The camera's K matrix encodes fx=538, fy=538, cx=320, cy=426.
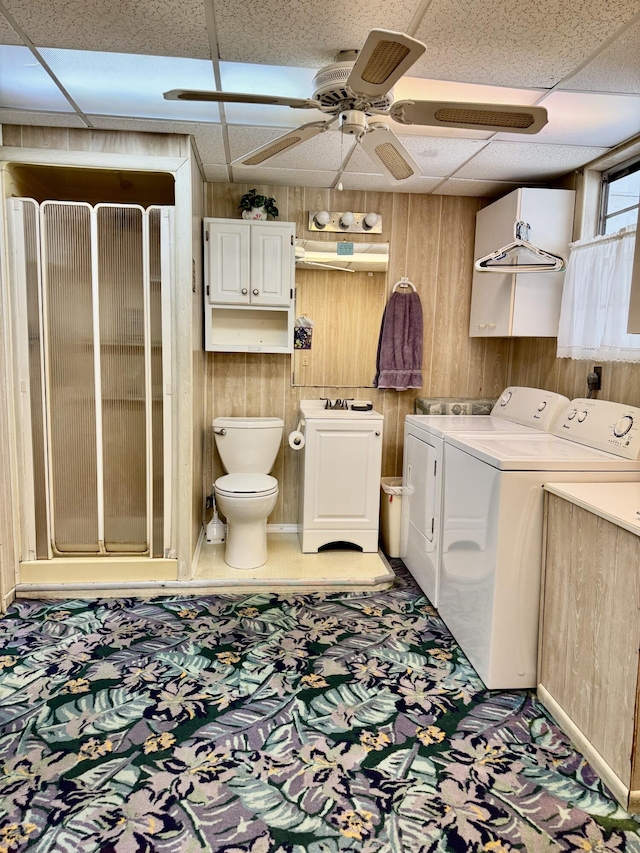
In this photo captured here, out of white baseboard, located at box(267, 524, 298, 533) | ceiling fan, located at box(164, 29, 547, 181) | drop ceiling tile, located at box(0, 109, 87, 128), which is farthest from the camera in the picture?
white baseboard, located at box(267, 524, 298, 533)

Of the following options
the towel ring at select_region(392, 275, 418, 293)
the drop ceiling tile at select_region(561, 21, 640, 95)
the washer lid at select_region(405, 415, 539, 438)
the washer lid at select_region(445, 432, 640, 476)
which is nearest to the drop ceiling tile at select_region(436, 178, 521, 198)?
the towel ring at select_region(392, 275, 418, 293)

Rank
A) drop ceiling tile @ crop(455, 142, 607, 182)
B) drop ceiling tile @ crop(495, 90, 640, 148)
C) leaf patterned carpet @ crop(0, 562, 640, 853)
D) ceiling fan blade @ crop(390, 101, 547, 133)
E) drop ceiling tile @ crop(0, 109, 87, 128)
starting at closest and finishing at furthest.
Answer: leaf patterned carpet @ crop(0, 562, 640, 853)
ceiling fan blade @ crop(390, 101, 547, 133)
drop ceiling tile @ crop(495, 90, 640, 148)
drop ceiling tile @ crop(0, 109, 87, 128)
drop ceiling tile @ crop(455, 142, 607, 182)

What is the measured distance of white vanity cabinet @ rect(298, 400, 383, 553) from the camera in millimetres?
3416

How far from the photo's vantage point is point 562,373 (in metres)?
3.22

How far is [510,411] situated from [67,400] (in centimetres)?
262

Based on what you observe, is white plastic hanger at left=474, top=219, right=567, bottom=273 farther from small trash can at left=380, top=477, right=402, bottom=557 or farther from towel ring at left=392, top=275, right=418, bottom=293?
small trash can at left=380, top=477, right=402, bottom=557

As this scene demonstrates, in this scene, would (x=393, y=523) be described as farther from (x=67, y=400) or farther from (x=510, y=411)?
(x=67, y=400)

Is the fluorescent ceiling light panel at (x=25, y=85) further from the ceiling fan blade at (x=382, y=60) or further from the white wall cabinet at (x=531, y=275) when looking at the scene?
the white wall cabinet at (x=531, y=275)

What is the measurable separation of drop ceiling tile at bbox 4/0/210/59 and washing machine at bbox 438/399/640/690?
190 centimetres

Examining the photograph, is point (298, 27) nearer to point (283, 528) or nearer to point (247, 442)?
point (247, 442)

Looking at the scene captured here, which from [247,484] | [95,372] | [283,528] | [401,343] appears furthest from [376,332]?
[95,372]

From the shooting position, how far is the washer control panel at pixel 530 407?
2939 millimetres

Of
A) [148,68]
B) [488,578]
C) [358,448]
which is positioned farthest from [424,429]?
[148,68]

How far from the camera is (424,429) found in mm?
3051
